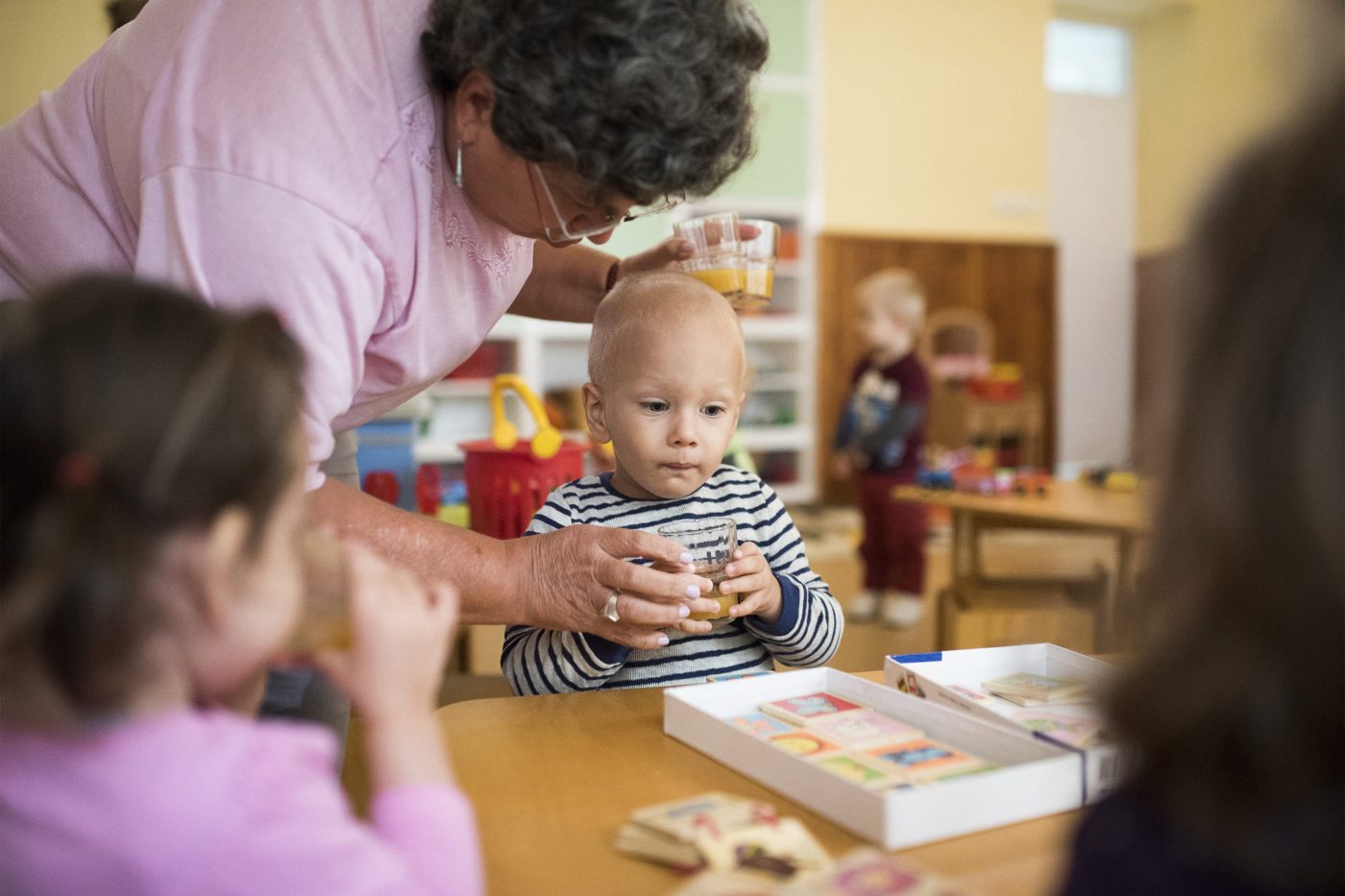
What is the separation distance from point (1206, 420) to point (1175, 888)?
0.75 ft

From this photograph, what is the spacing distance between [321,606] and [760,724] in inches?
18.1

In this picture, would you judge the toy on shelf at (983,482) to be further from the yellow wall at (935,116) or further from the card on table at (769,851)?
the yellow wall at (935,116)

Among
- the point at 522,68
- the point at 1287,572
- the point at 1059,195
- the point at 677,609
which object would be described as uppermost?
the point at 1059,195

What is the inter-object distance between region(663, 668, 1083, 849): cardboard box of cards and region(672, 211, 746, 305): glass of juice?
2.58ft

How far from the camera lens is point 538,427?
2.14 m

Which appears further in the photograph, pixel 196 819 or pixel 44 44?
pixel 44 44

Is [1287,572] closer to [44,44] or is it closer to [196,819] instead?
[196,819]

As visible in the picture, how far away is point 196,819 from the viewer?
60 cm

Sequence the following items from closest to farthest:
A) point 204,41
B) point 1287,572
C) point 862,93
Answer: point 1287,572 < point 204,41 < point 862,93

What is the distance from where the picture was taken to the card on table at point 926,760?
896 millimetres

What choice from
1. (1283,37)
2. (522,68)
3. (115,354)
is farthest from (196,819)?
(522,68)

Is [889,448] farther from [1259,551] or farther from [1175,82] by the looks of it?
[1175,82]

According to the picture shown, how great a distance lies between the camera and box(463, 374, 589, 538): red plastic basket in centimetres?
216

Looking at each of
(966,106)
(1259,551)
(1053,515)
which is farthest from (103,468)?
(966,106)
